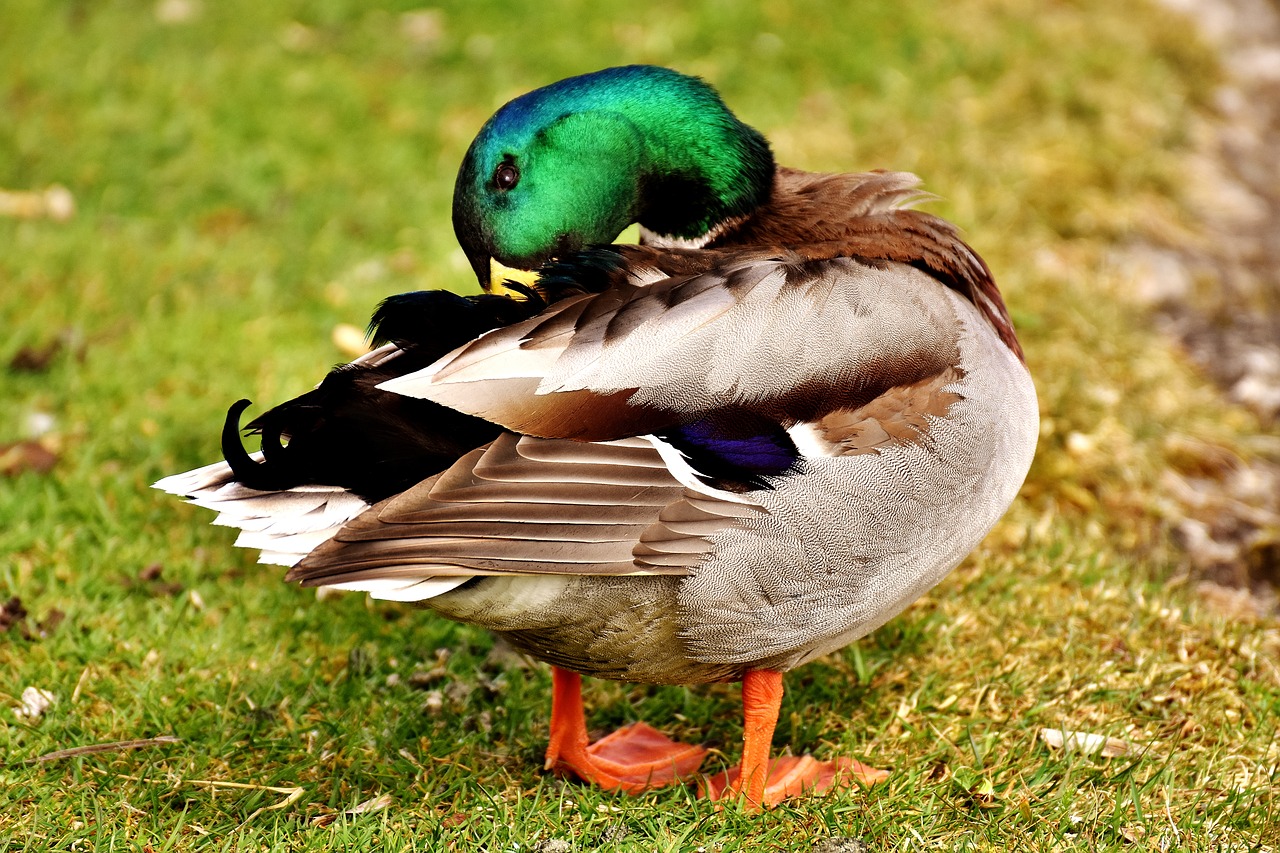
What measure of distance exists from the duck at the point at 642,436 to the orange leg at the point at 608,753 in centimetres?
4

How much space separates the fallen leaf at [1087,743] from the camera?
9.33ft

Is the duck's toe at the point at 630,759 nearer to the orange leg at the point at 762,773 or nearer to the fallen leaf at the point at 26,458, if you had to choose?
the orange leg at the point at 762,773

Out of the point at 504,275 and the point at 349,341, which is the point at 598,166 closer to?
the point at 504,275

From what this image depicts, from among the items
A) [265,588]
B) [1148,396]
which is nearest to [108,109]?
[265,588]

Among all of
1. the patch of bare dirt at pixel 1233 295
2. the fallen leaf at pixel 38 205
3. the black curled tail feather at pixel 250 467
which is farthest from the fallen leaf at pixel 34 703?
the patch of bare dirt at pixel 1233 295

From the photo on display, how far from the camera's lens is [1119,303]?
4816mm

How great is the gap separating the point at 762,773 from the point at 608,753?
1.21 feet

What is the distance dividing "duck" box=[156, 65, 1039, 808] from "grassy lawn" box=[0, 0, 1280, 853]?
1.26 ft

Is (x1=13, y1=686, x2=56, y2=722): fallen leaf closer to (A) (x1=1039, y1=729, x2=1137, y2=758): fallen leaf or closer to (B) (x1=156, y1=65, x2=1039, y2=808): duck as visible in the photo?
(B) (x1=156, y1=65, x2=1039, y2=808): duck

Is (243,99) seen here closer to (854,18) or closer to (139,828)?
(854,18)

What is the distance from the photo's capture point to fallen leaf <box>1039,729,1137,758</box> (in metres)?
2.84

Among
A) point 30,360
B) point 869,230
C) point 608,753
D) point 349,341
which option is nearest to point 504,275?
point 869,230

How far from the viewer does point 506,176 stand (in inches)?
103

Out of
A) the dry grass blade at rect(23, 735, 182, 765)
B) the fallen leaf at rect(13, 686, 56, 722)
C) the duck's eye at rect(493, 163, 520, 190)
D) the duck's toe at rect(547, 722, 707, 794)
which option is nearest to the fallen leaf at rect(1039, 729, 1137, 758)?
the duck's toe at rect(547, 722, 707, 794)
